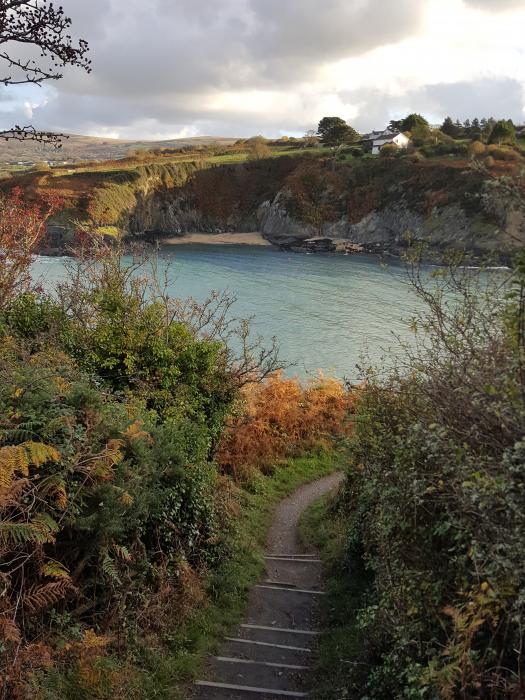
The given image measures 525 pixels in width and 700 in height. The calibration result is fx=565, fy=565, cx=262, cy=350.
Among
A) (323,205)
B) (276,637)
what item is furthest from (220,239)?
(276,637)

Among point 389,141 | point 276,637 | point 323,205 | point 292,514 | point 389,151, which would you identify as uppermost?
point 389,141

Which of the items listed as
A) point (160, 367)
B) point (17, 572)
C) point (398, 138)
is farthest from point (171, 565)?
point (398, 138)

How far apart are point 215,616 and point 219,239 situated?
7400 centimetres

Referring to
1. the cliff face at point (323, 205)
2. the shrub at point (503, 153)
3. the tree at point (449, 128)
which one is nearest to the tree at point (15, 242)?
the cliff face at point (323, 205)

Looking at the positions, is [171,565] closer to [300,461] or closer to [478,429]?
[478,429]

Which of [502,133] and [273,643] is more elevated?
[502,133]

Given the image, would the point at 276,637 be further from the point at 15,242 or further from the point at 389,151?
the point at 389,151

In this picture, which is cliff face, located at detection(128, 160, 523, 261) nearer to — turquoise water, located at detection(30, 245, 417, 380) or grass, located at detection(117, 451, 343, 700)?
turquoise water, located at detection(30, 245, 417, 380)

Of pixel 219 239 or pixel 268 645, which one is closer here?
pixel 268 645

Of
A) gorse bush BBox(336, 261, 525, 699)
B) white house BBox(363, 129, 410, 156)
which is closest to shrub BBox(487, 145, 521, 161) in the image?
white house BBox(363, 129, 410, 156)

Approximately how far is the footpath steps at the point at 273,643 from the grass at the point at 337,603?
27cm

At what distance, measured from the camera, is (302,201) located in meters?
80.9

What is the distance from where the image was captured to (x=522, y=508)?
12.5 ft

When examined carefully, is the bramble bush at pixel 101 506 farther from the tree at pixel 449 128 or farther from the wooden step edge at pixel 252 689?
the tree at pixel 449 128
